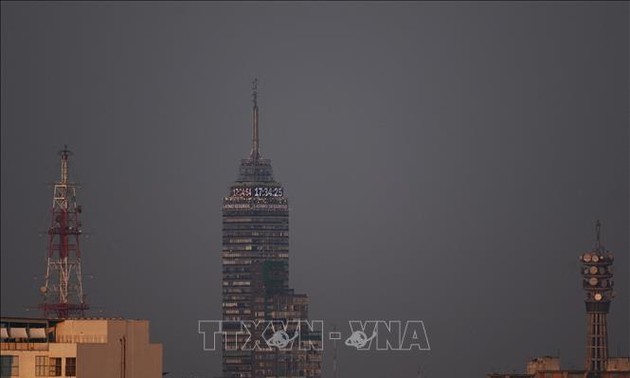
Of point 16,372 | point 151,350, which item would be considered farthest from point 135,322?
point 16,372

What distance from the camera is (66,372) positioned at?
15800 centimetres

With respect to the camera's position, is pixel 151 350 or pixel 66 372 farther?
pixel 151 350

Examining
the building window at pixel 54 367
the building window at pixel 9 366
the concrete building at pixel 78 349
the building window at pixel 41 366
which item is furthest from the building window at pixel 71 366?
the building window at pixel 9 366

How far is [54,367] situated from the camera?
158125 mm

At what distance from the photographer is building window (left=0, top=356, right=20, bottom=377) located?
155875mm

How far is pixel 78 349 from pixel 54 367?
207 cm

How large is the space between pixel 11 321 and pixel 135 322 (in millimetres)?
11725

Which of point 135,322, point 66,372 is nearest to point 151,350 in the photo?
point 135,322

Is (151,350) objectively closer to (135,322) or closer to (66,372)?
(135,322)

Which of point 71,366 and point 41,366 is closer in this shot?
point 41,366

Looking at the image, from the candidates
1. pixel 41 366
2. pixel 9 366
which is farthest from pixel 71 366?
pixel 9 366

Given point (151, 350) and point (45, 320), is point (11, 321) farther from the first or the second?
point (151, 350)

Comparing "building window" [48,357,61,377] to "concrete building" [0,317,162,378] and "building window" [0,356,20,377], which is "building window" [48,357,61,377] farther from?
"building window" [0,356,20,377]

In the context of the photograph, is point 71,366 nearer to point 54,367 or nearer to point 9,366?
point 54,367
